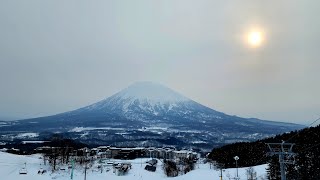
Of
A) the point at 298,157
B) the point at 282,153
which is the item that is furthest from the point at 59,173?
the point at 282,153

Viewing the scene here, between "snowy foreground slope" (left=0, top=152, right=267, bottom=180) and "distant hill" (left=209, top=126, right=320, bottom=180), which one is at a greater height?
"distant hill" (left=209, top=126, right=320, bottom=180)

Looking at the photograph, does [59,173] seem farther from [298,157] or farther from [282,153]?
[282,153]

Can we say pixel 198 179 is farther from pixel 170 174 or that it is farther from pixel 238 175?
pixel 170 174

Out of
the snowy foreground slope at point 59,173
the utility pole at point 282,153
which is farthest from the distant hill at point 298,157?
the utility pole at point 282,153

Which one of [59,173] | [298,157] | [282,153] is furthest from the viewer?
[59,173]

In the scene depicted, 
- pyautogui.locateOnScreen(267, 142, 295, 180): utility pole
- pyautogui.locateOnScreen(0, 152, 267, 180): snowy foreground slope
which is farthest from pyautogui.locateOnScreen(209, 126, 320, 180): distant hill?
pyautogui.locateOnScreen(267, 142, 295, 180): utility pole

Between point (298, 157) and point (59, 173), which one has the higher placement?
point (298, 157)

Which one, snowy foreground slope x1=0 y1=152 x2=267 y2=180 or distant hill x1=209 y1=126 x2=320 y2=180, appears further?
snowy foreground slope x1=0 y1=152 x2=267 y2=180

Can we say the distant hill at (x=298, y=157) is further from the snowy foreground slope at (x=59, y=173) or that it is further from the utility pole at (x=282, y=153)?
the utility pole at (x=282, y=153)

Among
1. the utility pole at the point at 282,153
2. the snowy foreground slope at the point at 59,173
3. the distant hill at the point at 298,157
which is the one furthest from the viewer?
→ the snowy foreground slope at the point at 59,173


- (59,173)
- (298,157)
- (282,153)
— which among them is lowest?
(59,173)

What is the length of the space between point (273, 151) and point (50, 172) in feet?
165

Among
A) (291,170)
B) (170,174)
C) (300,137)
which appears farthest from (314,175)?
(170,174)

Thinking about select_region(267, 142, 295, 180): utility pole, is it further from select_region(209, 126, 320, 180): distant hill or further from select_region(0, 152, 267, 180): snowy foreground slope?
select_region(0, 152, 267, 180): snowy foreground slope
